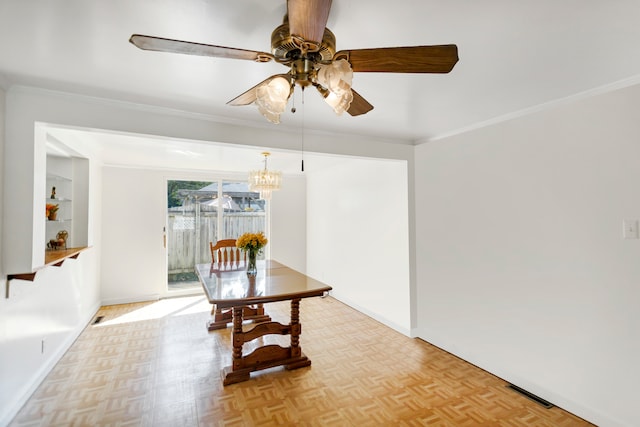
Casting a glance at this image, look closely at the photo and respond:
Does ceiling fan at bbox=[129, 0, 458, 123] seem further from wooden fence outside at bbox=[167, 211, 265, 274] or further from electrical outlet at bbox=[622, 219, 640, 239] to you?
wooden fence outside at bbox=[167, 211, 265, 274]

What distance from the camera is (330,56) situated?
1.23 meters

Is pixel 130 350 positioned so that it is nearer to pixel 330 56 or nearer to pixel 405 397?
pixel 405 397

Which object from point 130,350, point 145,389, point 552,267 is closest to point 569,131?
point 552,267

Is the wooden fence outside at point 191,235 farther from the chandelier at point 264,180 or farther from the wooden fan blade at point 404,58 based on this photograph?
the wooden fan blade at point 404,58

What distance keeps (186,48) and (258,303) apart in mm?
1870

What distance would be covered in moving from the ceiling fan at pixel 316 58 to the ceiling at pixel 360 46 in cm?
25

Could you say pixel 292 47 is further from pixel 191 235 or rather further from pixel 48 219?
pixel 191 235

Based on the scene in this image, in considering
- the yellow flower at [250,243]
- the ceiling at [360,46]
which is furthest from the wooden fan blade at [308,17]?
the yellow flower at [250,243]

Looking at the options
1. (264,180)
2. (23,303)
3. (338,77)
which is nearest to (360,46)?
(338,77)

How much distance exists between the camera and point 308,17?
957 mm

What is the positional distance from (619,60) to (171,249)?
18.9 feet

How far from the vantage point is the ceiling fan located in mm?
1080

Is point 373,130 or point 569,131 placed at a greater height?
point 373,130

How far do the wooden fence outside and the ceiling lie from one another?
3357 mm
